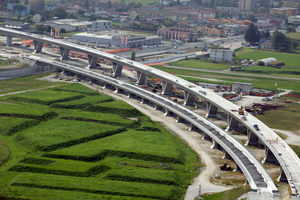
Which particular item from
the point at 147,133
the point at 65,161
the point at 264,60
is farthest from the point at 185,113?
the point at 264,60

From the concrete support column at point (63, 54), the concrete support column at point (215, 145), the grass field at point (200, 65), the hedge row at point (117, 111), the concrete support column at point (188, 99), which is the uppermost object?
the concrete support column at point (63, 54)

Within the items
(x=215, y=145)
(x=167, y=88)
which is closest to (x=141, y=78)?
(x=167, y=88)

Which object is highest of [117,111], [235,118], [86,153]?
[235,118]

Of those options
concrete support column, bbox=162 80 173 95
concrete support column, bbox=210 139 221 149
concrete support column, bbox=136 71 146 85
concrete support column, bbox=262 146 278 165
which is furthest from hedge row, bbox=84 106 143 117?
concrete support column, bbox=262 146 278 165

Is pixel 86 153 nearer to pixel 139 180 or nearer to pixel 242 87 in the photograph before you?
pixel 139 180

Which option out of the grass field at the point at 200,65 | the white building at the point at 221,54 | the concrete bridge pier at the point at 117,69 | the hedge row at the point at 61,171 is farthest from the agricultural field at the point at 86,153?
the white building at the point at 221,54

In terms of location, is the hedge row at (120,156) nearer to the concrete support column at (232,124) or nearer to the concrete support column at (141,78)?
the concrete support column at (232,124)
